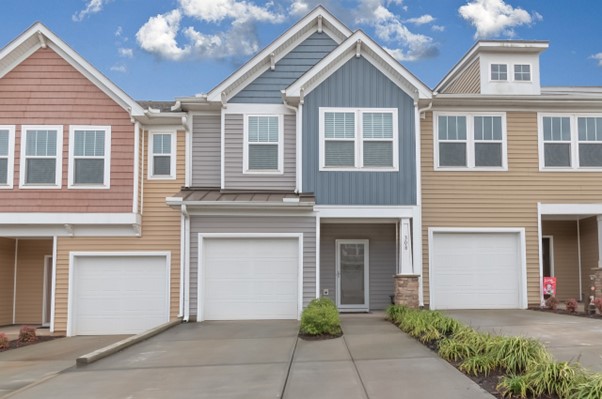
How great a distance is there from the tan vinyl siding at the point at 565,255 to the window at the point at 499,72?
472 cm

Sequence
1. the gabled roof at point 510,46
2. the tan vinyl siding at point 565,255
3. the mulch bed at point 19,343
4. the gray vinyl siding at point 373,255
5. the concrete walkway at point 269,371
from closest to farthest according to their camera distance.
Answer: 1. the concrete walkway at point 269,371
2. the mulch bed at point 19,343
3. the gray vinyl siding at point 373,255
4. the gabled roof at point 510,46
5. the tan vinyl siding at point 565,255

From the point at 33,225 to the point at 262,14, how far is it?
20153 millimetres

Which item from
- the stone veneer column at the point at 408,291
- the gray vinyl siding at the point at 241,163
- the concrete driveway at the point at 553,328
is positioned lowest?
the concrete driveway at the point at 553,328

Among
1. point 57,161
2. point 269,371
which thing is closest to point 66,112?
point 57,161

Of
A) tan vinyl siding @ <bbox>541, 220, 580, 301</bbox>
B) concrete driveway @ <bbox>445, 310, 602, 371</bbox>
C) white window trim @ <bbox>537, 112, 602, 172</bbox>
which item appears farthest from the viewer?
tan vinyl siding @ <bbox>541, 220, 580, 301</bbox>

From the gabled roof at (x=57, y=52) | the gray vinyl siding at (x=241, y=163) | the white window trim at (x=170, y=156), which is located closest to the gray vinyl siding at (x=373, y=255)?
the gray vinyl siding at (x=241, y=163)

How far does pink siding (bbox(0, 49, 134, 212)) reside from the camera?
14336 mm

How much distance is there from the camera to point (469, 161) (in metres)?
15.0

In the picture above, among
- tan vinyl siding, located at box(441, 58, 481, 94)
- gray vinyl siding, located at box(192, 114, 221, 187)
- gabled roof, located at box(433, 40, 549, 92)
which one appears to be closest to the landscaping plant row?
gray vinyl siding, located at box(192, 114, 221, 187)

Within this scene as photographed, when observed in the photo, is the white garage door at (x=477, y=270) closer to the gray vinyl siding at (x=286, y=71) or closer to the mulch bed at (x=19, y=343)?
the gray vinyl siding at (x=286, y=71)

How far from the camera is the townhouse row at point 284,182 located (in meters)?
14.1

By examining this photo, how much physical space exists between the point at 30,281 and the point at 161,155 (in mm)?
6034

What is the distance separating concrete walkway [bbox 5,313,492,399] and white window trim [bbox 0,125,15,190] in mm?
6426

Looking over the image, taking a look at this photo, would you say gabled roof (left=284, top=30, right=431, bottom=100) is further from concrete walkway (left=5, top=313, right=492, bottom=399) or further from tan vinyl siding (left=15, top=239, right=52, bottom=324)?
tan vinyl siding (left=15, top=239, right=52, bottom=324)
